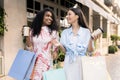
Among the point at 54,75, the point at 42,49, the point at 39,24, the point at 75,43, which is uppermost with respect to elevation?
the point at 39,24

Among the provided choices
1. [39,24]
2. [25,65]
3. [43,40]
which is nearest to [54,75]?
[25,65]

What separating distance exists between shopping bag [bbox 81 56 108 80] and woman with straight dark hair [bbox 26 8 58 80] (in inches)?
35.5

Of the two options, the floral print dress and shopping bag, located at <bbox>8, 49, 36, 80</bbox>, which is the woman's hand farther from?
shopping bag, located at <bbox>8, 49, 36, 80</bbox>

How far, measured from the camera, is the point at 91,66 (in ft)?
13.2

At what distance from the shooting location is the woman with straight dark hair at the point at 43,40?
4871mm

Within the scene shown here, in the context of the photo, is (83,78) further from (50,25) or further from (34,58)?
(50,25)

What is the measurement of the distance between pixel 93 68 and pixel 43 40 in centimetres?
108

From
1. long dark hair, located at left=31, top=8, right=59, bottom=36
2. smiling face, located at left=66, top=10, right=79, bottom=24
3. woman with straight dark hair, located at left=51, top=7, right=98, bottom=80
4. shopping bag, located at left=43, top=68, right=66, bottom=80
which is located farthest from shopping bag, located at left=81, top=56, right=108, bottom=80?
long dark hair, located at left=31, top=8, right=59, bottom=36

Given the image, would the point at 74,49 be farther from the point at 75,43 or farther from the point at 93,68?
the point at 93,68

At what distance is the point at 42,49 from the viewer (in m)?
4.87

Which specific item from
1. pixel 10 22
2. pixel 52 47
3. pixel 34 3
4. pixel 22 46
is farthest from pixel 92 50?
pixel 34 3

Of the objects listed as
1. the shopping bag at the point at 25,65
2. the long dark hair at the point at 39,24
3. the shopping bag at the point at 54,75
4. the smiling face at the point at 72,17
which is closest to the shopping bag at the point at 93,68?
the shopping bag at the point at 54,75

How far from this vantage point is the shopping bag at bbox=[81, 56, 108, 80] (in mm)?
4027

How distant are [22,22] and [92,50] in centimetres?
624
